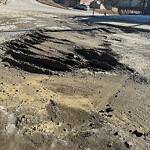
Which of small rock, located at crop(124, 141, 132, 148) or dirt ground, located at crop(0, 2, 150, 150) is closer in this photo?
small rock, located at crop(124, 141, 132, 148)

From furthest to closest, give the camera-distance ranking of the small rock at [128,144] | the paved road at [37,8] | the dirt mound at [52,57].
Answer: the paved road at [37,8] < the dirt mound at [52,57] < the small rock at [128,144]

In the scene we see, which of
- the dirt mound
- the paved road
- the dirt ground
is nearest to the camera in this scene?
the dirt ground

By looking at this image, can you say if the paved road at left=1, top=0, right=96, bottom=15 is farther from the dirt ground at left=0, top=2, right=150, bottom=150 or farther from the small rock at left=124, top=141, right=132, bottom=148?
the small rock at left=124, top=141, right=132, bottom=148

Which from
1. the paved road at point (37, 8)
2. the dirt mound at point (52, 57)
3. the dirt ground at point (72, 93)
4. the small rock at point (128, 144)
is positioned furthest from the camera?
the paved road at point (37, 8)

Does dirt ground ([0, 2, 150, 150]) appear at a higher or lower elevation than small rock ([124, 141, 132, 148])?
higher

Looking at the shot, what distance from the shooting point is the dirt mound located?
49.4ft

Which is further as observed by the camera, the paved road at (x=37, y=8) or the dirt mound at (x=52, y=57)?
the paved road at (x=37, y=8)

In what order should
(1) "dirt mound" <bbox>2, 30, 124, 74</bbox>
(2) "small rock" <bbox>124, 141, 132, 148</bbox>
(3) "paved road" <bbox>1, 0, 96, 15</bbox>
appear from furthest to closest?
(3) "paved road" <bbox>1, 0, 96, 15</bbox>
(1) "dirt mound" <bbox>2, 30, 124, 74</bbox>
(2) "small rock" <bbox>124, 141, 132, 148</bbox>

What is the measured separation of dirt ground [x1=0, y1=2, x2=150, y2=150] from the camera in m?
9.30

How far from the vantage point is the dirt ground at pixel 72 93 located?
930 cm

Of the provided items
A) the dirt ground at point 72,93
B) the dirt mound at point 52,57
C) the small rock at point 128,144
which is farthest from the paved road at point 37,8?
the small rock at point 128,144

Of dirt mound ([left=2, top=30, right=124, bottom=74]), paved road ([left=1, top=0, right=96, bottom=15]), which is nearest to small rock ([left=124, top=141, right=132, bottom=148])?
dirt mound ([left=2, top=30, right=124, bottom=74])

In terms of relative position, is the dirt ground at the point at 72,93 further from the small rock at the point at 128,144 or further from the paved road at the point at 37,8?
the paved road at the point at 37,8

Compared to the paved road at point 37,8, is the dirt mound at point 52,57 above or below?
above
